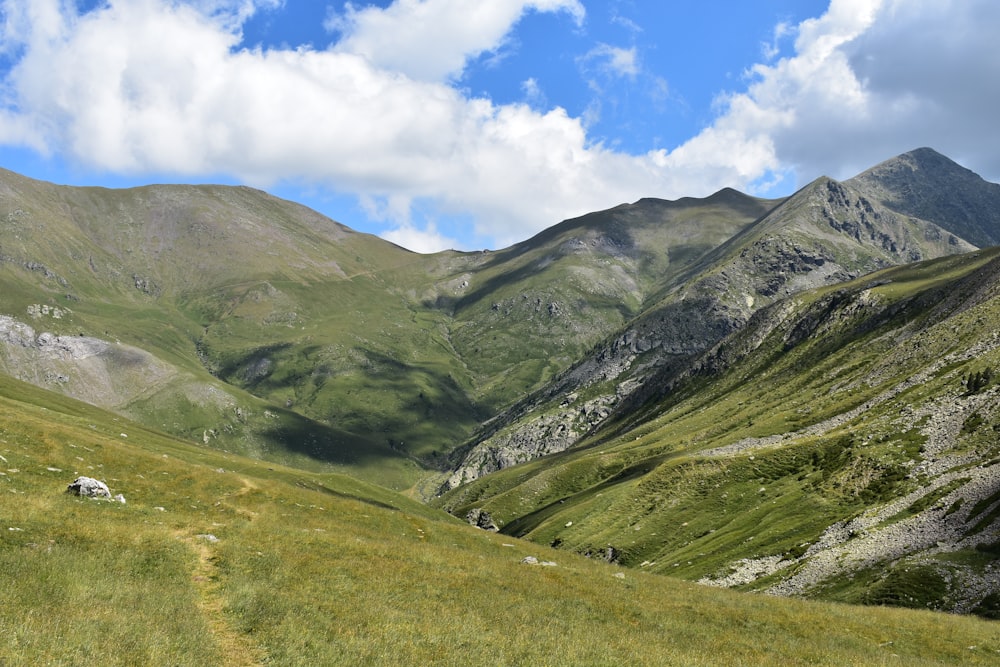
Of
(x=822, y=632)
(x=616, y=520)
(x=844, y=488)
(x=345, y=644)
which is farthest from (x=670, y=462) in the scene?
(x=345, y=644)

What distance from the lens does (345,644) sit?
65.4ft

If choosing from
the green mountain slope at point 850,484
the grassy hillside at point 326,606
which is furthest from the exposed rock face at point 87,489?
the green mountain slope at point 850,484

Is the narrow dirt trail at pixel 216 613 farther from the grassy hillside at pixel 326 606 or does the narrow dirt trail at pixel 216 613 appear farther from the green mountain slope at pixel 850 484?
the green mountain slope at pixel 850 484

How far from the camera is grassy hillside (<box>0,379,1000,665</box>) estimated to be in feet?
61.2

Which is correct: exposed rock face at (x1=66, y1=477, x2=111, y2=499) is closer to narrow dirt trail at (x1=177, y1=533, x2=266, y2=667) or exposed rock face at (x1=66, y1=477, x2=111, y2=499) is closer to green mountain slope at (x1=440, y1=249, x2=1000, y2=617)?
narrow dirt trail at (x1=177, y1=533, x2=266, y2=667)

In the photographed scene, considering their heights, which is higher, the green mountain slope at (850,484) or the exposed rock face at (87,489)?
the exposed rock face at (87,489)

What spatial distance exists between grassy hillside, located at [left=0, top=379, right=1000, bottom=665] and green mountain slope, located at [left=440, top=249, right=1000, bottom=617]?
929 inches

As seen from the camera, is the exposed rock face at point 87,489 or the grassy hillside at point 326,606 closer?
the grassy hillside at point 326,606

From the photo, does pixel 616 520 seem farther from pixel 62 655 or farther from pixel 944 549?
pixel 62 655

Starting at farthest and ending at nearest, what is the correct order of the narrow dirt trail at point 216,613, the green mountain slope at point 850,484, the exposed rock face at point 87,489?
the green mountain slope at point 850,484, the exposed rock face at point 87,489, the narrow dirt trail at point 216,613

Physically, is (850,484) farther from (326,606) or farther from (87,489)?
(87,489)

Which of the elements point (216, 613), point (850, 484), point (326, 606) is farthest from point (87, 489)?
point (850, 484)

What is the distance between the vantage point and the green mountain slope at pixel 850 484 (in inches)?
2301

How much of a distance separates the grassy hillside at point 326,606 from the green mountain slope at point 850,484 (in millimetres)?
23589
